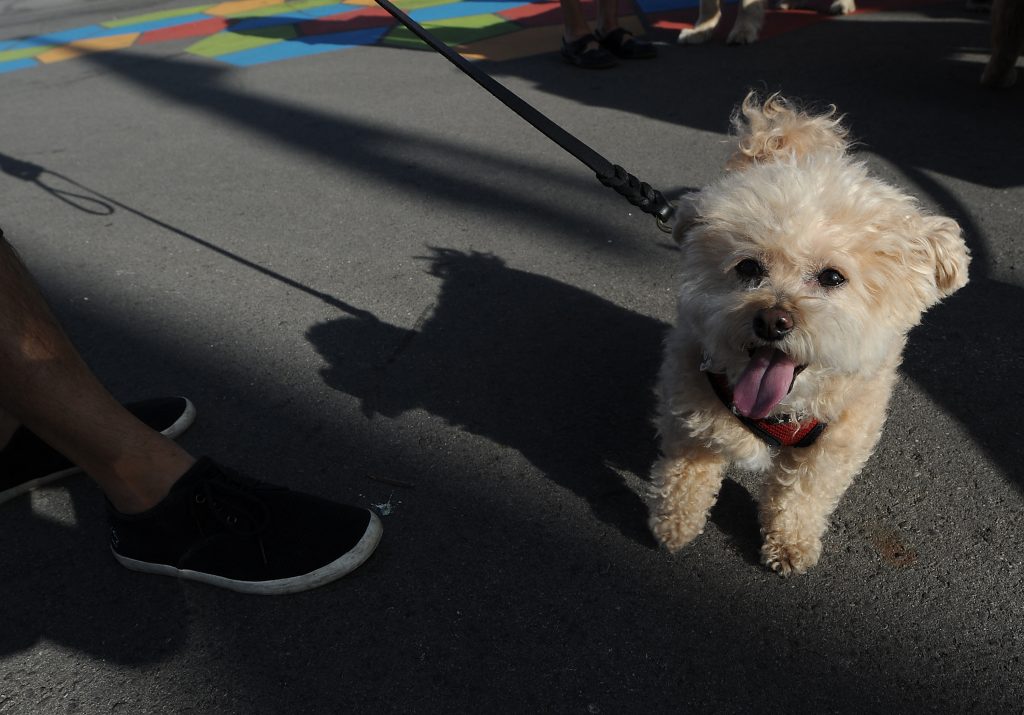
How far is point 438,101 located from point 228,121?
172 cm

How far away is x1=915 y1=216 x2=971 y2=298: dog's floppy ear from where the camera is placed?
1813mm

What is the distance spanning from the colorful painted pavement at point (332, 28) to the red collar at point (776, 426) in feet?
18.4

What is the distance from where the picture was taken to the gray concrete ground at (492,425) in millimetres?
1894

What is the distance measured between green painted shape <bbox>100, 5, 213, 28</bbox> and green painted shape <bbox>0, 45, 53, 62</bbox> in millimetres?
1010

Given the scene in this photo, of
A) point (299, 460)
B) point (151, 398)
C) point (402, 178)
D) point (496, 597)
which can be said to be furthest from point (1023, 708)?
point (402, 178)

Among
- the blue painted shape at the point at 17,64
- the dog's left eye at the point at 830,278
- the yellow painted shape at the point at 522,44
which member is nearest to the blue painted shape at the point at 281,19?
the blue painted shape at the point at 17,64

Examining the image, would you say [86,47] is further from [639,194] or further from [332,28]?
[639,194]

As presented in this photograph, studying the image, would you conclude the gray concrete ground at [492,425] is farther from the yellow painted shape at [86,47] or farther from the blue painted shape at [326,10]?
the blue painted shape at [326,10]

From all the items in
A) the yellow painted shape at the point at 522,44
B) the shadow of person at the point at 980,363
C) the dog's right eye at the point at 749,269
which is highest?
the dog's right eye at the point at 749,269

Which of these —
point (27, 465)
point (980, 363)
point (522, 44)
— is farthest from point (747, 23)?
point (27, 465)

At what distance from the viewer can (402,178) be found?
A: 4.71m

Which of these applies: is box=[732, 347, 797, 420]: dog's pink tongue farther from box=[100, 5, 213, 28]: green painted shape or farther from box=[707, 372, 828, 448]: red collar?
box=[100, 5, 213, 28]: green painted shape

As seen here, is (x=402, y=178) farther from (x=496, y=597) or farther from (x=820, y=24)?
(x=820, y=24)

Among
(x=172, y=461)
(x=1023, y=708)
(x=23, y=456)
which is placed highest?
(x=172, y=461)
